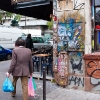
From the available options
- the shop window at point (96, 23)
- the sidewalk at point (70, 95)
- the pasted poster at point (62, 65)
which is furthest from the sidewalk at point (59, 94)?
the shop window at point (96, 23)

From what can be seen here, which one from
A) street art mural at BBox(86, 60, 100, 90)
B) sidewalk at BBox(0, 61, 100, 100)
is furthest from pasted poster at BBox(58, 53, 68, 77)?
street art mural at BBox(86, 60, 100, 90)

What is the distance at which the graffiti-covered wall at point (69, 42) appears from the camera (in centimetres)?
686

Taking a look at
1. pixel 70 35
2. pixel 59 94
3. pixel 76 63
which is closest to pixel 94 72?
pixel 76 63

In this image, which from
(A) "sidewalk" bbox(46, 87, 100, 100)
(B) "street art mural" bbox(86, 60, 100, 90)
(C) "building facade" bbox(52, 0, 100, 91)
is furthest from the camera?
(C) "building facade" bbox(52, 0, 100, 91)

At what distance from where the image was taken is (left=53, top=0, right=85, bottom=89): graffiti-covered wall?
6.86 metres

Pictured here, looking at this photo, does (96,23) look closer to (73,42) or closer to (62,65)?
(73,42)

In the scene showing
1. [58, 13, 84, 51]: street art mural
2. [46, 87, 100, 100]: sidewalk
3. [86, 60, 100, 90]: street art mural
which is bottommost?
[46, 87, 100, 100]: sidewalk

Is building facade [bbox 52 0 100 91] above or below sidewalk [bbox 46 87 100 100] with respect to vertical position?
above

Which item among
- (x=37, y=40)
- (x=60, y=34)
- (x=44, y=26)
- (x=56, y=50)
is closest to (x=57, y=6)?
(x=60, y=34)

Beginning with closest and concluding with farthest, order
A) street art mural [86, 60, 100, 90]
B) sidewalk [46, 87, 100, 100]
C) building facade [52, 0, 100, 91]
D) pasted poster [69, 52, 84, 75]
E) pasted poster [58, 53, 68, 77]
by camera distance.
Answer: sidewalk [46, 87, 100, 100] → street art mural [86, 60, 100, 90] → building facade [52, 0, 100, 91] → pasted poster [69, 52, 84, 75] → pasted poster [58, 53, 68, 77]

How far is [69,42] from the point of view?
7016mm

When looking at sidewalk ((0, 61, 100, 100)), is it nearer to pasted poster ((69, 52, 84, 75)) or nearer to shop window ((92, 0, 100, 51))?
pasted poster ((69, 52, 84, 75))

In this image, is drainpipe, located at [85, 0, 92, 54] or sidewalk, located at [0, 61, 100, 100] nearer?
sidewalk, located at [0, 61, 100, 100]

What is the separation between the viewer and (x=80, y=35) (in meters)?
6.86
